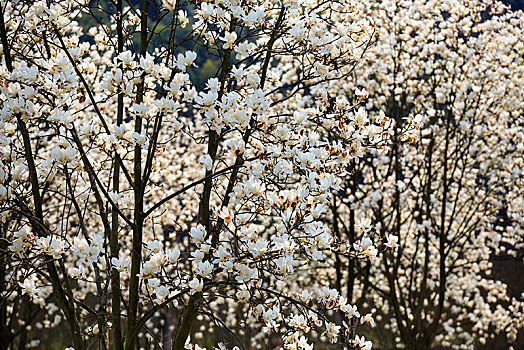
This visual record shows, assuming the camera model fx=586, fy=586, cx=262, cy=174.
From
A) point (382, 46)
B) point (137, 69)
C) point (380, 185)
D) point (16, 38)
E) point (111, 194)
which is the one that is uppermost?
point (382, 46)

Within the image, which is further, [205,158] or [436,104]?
[436,104]

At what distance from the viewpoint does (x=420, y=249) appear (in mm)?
9672

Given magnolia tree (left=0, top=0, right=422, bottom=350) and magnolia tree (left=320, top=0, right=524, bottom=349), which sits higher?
magnolia tree (left=320, top=0, right=524, bottom=349)

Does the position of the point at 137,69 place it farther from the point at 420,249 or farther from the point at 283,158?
the point at 420,249

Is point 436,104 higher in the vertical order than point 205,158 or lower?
higher

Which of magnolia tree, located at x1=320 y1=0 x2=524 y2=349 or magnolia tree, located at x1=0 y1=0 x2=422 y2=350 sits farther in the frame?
magnolia tree, located at x1=320 y1=0 x2=524 y2=349

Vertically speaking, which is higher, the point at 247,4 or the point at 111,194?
the point at 247,4

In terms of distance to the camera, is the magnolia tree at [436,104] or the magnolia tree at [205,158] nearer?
the magnolia tree at [205,158]

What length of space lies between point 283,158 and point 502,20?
6.32 meters

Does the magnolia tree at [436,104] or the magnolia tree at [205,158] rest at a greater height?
the magnolia tree at [436,104]

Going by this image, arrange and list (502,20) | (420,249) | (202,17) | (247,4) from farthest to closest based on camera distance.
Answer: (420,249), (502,20), (247,4), (202,17)

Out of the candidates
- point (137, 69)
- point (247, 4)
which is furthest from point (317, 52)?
point (137, 69)

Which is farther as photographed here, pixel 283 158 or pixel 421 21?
pixel 421 21

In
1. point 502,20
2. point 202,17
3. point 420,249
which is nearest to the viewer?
point 202,17
